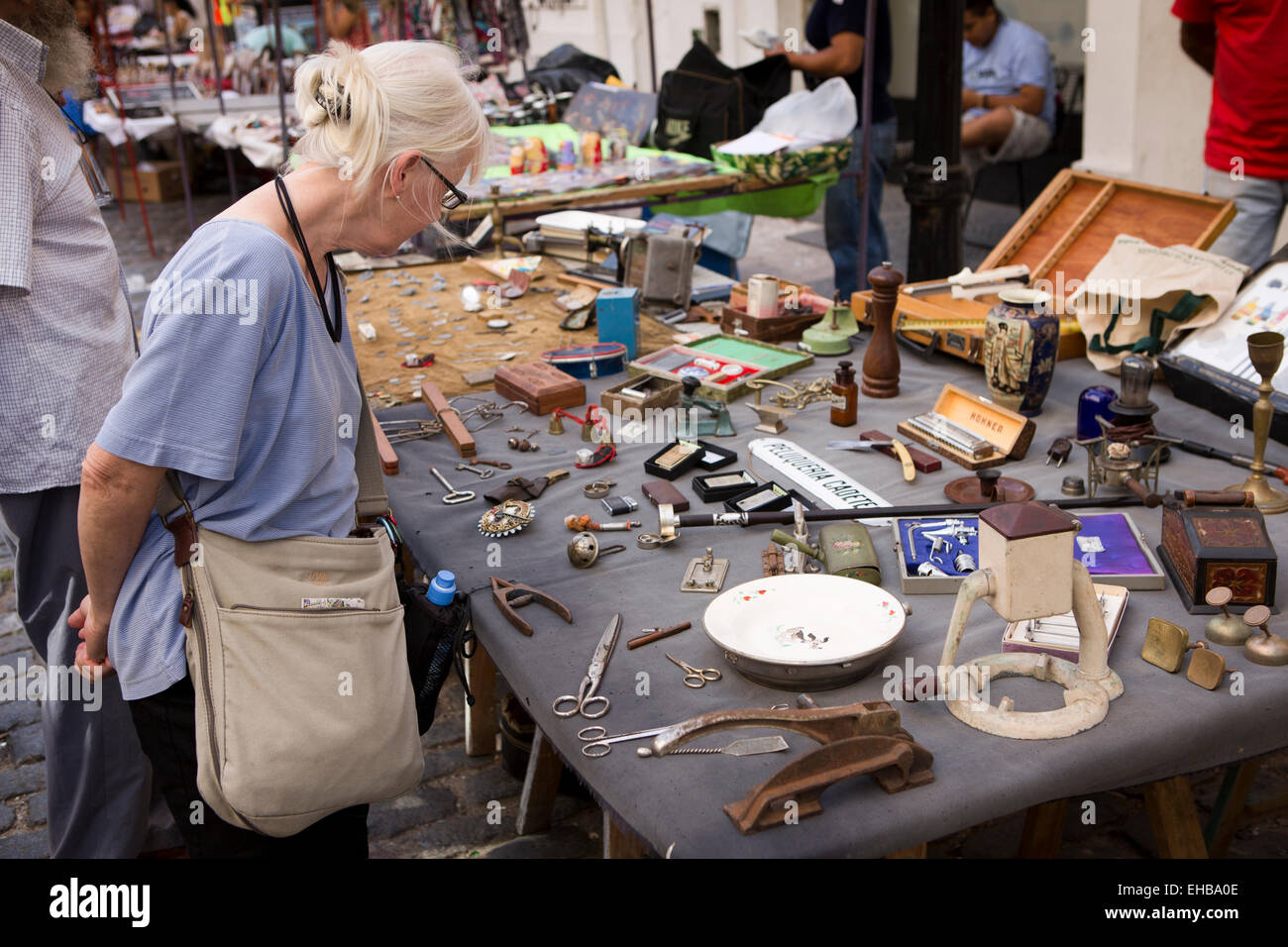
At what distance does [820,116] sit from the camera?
528 cm

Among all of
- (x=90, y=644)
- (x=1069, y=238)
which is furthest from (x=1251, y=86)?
(x=90, y=644)

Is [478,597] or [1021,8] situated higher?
[1021,8]

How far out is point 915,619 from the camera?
6.82ft

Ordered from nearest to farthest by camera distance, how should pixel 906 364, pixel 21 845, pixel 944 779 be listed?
1. pixel 944 779
2. pixel 21 845
3. pixel 906 364

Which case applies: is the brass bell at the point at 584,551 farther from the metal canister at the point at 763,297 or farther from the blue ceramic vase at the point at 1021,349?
the metal canister at the point at 763,297

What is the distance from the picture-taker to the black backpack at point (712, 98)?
243 inches

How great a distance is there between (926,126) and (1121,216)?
4.95 feet

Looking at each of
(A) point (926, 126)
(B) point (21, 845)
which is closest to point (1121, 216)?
(A) point (926, 126)

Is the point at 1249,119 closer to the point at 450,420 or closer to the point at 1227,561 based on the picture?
the point at 1227,561

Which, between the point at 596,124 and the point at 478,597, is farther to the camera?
the point at 596,124

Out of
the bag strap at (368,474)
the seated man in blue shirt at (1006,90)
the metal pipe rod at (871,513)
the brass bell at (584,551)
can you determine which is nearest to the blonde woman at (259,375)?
the bag strap at (368,474)

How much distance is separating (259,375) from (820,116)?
4261 mm
